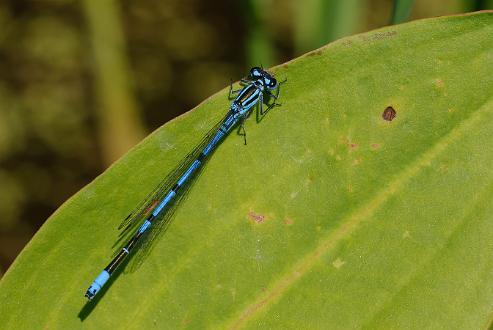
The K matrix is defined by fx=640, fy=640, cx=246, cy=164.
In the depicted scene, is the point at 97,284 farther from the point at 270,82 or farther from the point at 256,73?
the point at 256,73

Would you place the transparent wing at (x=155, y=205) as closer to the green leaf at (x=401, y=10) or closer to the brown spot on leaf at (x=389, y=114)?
the brown spot on leaf at (x=389, y=114)

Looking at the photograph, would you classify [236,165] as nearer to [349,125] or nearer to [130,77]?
[349,125]

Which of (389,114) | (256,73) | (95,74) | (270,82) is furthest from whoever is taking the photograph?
(95,74)

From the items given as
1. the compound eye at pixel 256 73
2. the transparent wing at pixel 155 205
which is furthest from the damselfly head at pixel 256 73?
the transparent wing at pixel 155 205

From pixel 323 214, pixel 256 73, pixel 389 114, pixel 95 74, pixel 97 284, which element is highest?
pixel 95 74

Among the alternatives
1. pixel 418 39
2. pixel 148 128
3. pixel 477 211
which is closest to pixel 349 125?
pixel 418 39

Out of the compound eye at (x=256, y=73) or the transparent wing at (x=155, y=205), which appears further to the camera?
the compound eye at (x=256, y=73)

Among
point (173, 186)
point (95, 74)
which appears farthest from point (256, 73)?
point (95, 74)
